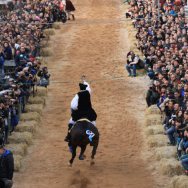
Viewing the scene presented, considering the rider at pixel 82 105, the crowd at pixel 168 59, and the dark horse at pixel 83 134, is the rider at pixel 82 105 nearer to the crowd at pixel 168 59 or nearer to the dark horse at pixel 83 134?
the dark horse at pixel 83 134

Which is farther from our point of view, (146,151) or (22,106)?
(22,106)

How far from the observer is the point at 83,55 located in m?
38.7

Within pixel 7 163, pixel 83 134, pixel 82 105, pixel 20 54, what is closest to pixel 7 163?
pixel 7 163

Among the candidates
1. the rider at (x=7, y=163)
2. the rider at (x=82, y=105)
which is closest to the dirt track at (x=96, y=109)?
the rider at (x=82, y=105)

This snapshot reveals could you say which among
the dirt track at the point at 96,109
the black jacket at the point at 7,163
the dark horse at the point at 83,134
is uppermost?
the black jacket at the point at 7,163

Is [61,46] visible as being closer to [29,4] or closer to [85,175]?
[29,4]

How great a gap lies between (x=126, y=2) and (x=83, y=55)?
1238cm

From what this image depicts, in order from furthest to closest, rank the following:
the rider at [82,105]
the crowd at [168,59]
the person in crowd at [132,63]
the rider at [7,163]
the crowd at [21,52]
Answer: the person in crowd at [132,63] → the crowd at [21,52] → the crowd at [168,59] → the rider at [82,105] → the rider at [7,163]

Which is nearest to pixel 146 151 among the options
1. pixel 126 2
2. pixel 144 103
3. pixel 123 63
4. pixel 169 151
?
pixel 169 151

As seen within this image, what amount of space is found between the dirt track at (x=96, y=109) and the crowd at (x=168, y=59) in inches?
45.1

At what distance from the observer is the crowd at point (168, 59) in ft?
82.4

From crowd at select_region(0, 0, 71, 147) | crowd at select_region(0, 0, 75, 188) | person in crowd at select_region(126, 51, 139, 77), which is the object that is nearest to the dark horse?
crowd at select_region(0, 0, 75, 188)

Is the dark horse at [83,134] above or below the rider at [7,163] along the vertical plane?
below

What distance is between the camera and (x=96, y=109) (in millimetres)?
30750
